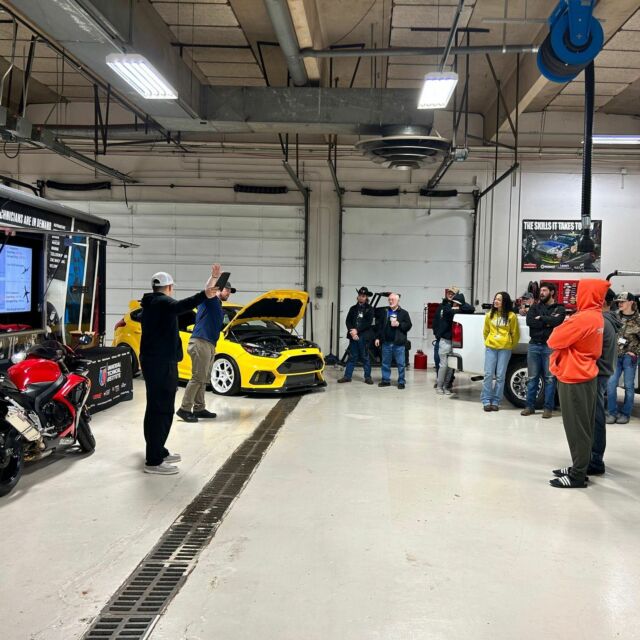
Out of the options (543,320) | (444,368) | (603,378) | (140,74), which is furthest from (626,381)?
(140,74)

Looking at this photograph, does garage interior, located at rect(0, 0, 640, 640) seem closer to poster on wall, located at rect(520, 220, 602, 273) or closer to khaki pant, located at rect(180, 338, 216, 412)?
poster on wall, located at rect(520, 220, 602, 273)

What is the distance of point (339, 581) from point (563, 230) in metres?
12.6

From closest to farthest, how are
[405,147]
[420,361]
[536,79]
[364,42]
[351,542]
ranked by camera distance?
[351,542]
[405,147]
[536,79]
[364,42]
[420,361]

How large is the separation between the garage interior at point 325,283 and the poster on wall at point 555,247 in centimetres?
19

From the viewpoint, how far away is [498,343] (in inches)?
305

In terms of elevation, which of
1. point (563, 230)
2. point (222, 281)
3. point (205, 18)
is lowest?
point (222, 281)

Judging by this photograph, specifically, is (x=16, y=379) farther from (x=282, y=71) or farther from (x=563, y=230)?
(x=563, y=230)

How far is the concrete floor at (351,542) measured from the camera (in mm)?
2705

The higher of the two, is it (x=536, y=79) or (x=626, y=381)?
(x=536, y=79)

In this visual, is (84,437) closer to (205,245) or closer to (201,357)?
(201,357)

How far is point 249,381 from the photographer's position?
8445 mm

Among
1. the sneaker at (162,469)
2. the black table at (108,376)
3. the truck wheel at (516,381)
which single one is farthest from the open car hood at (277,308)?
the sneaker at (162,469)

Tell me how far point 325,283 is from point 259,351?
5.87 metres

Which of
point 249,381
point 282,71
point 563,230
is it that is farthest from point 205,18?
point 563,230
